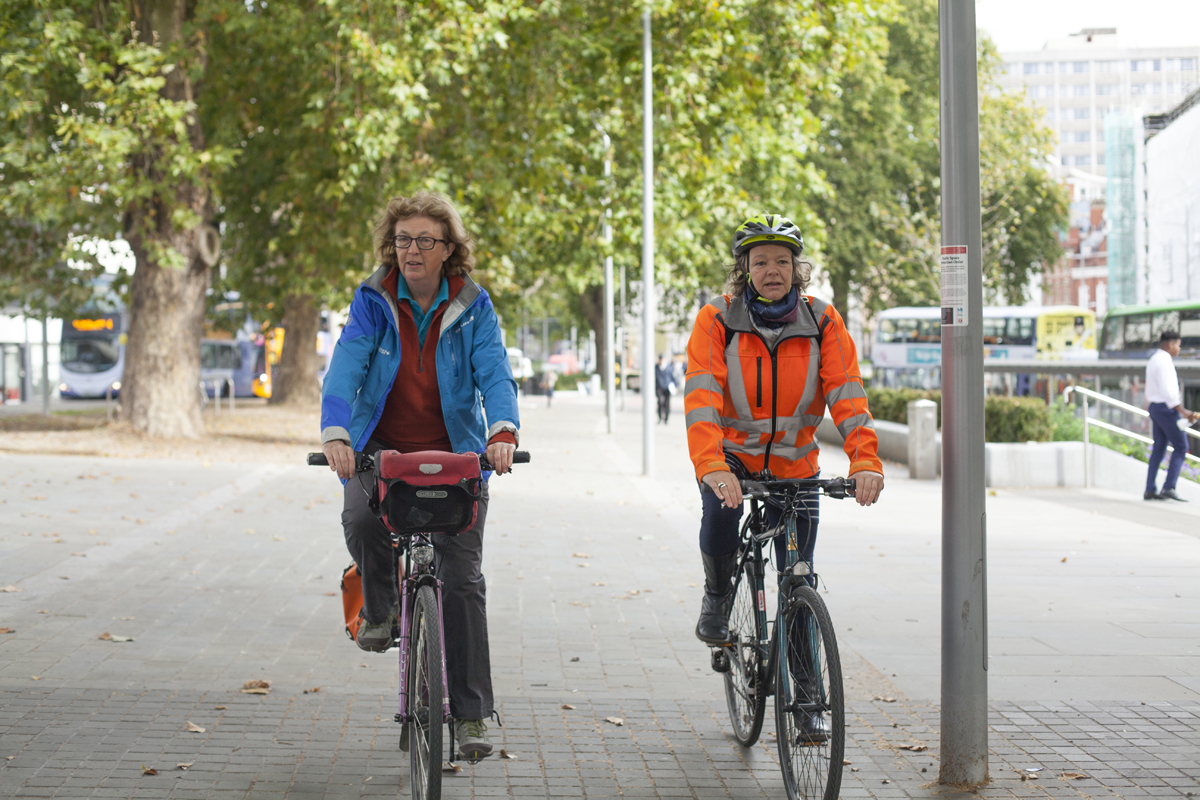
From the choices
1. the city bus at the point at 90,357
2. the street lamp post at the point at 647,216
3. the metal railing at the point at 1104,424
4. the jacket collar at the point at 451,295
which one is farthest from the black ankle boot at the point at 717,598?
the city bus at the point at 90,357

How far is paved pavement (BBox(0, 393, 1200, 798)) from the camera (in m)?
4.28

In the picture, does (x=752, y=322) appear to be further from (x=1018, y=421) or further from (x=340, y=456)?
(x=1018, y=421)

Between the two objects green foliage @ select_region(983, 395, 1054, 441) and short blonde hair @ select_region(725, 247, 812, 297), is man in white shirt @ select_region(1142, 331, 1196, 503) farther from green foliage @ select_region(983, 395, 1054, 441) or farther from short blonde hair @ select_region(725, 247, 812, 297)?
short blonde hair @ select_region(725, 247, 812, 297)

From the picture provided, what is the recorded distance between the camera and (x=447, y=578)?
12.8 ft

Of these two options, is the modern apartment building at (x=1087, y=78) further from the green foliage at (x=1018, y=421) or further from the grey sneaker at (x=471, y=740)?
the grey sneaker at (x=471, y=740)

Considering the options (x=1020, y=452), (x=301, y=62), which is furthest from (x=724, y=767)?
(x=301, y=62)

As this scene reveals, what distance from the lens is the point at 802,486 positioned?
3984 millimetres

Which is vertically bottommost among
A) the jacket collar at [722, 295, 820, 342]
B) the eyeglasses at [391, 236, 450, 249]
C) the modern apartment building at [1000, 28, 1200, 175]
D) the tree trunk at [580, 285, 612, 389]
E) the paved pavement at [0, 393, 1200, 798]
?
the paved pavement at [0, 393, 1200, 798]

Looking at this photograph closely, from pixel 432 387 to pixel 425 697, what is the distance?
3.10 ft

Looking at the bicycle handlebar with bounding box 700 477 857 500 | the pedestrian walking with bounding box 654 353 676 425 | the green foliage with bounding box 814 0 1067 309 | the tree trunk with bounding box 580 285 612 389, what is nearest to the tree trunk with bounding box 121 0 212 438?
the pedestrian walking with bounding box 654 353 676 425

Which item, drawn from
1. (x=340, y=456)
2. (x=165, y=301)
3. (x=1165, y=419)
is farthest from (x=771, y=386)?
(x=165, y=301)

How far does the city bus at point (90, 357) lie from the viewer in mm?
45281

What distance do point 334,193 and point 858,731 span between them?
1293 centimetres

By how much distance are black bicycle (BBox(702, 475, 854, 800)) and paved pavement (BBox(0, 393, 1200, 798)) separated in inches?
10.8
